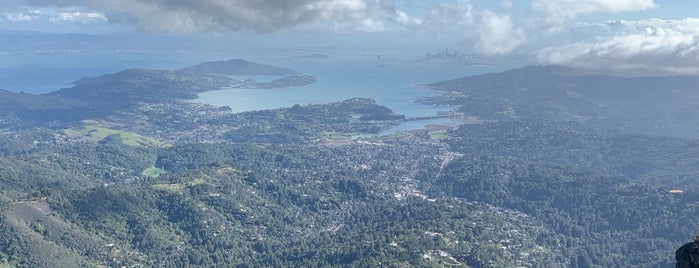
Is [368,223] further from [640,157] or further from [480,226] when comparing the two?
[640,157]

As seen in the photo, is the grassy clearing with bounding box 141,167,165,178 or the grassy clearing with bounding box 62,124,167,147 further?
the grassy clearing with bounding box 62,124,167,147

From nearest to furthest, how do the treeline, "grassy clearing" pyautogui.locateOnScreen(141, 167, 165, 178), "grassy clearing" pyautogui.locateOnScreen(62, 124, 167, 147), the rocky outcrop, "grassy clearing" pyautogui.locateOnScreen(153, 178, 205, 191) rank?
the rocky outcrop → the treeline → "grassy clearing" pyautogui.locateOnScreen(153, 178, 205, 191) → "grassy clearing" pyautogui.locateOnScreen(141, 167, 165, 178) → "grassy clearing" pyautogui.locateOnScreen(62, 124, 167, 147)

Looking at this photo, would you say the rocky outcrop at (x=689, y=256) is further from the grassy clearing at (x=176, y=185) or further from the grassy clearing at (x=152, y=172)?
the grassy clearing at (x=152, y=172)

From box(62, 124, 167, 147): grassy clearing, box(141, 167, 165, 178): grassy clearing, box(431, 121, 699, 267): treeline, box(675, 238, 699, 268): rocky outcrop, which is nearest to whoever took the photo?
box(675, 238, 699, 268): rocky outcrop

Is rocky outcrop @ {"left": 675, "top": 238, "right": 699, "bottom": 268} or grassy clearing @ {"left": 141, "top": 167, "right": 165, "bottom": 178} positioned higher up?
rocky outcrop @ {"left": 675, "top": 238, "right": 699, "bottom": 268}

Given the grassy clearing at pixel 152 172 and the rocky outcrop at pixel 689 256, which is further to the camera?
the grassy clearing at pixel 152 172

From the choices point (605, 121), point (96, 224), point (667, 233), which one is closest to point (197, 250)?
point (96, 224)

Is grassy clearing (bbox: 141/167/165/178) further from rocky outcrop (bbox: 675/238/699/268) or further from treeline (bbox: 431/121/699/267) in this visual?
rocky outcrop (bbox: 675/238/699/268)

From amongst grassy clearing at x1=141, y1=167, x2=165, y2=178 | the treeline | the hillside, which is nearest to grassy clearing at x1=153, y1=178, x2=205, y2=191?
the hillside

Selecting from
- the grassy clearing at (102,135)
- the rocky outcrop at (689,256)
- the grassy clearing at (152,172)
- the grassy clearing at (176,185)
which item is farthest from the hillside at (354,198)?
the rocky outcrop at (689,256)

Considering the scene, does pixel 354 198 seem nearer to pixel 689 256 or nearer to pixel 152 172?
pixel 152 172

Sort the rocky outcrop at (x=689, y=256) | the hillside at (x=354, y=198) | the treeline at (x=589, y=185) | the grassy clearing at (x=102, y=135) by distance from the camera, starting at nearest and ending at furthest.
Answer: the rocky outcrop at (x=689, y=256) → the hillside at (x=354, y=198) → the treeline at (x=589, y=185) → the grassy clearing at (x=102, y=135)
